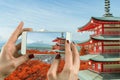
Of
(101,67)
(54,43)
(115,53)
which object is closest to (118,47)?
(115,53)

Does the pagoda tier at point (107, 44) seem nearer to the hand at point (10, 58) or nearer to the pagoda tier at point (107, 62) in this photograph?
the pagoda tier at point (107, 62)

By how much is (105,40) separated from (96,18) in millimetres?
1155

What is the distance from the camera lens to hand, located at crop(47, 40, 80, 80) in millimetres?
1121

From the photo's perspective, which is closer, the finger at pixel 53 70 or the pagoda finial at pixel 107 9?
the finger at pixel 53 70

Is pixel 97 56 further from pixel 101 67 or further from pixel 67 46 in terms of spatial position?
pixel 67 46

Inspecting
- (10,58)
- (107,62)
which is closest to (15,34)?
(10,58)

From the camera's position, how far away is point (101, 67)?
12.4 m

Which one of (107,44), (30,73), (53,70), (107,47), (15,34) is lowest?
(30,73)

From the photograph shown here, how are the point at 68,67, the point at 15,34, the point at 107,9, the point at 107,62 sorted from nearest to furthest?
the point at 68,67, the point at 15,34, the point at 107,62, the point at 107,9

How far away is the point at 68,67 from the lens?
44.1 inches

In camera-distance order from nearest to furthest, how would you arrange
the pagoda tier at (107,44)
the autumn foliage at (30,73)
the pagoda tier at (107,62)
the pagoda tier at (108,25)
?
1. the pagoda tier at (107,62)
2. the pagoda tier at (107,44)
3. the pagoda tier at (108,25)
4. the autumn foliage at (30,73)

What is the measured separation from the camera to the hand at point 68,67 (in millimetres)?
1121

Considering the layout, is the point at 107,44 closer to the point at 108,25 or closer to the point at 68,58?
the point at 108,25

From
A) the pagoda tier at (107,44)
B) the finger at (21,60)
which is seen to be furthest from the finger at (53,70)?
the pagoda tier at (107,44)
